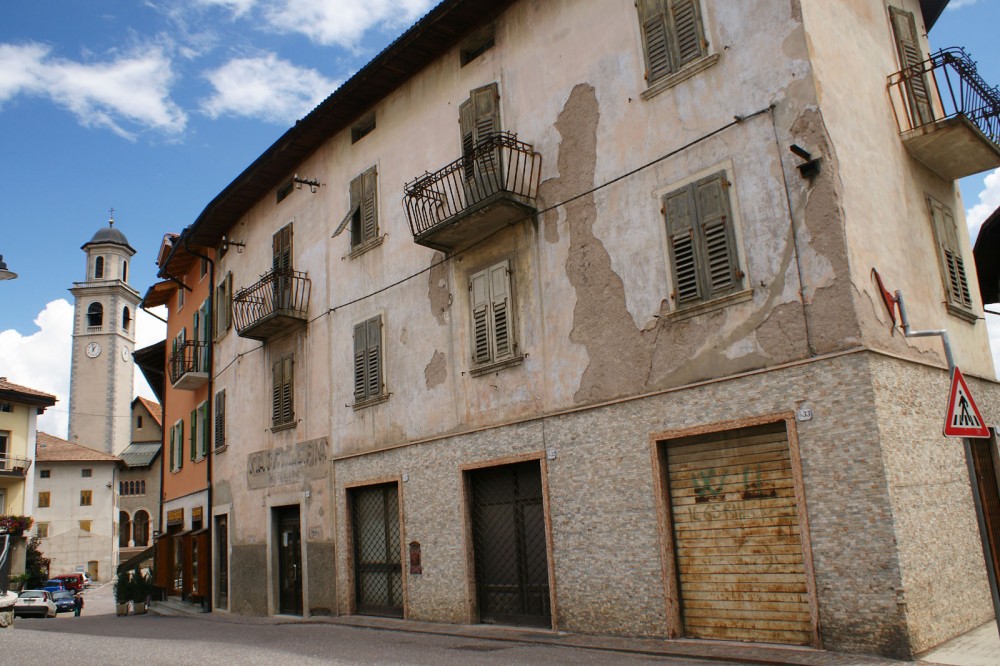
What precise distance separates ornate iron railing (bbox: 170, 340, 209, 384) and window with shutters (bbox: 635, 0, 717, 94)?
16978 mm

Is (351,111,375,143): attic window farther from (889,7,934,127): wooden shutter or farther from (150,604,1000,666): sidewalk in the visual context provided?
(150,604,1000,666): sidewalk

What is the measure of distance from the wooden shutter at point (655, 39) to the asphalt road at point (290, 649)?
7288 mm

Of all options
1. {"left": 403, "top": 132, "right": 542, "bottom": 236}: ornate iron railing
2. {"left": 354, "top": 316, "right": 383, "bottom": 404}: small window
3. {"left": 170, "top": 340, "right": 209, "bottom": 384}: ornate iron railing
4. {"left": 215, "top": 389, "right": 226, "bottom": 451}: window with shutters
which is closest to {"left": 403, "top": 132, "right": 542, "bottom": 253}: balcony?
{"left": 403, "top": 132, "right": 542, "bottom": 236}: ornate iron railing

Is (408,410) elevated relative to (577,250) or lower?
lower

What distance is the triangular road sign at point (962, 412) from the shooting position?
723 centimetres

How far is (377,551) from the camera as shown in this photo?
50.4 feet

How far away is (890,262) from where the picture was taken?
9.77 meters

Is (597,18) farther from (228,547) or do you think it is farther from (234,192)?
(228,547)

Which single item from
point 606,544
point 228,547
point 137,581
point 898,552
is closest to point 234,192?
point 228,547

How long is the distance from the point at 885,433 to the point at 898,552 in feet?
3.90

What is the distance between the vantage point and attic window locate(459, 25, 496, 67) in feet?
46.0

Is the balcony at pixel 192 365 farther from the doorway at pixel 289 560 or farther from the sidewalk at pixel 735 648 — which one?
the sidewalk at pixel 735 648

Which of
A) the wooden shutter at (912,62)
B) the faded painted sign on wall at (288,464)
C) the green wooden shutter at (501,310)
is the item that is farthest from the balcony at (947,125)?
the faded painted sign on wall at (288,464)

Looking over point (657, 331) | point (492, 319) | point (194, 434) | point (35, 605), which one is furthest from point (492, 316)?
point (35, 605)
